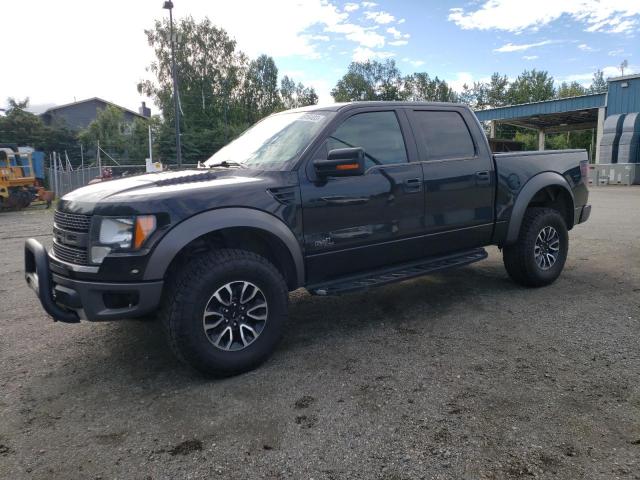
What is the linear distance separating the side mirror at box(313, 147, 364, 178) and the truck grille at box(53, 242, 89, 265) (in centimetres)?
169

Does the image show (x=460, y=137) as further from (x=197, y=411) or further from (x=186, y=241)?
(x=197, y=411)

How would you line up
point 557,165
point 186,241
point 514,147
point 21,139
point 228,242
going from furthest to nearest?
point 21,139 < point 514,147 < point 557,165 < point 228,242 < point 186,241

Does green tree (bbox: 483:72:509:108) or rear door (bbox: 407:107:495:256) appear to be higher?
green tree (bbox: 483:72:509:108)

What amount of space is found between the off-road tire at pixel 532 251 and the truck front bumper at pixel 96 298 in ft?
12.0

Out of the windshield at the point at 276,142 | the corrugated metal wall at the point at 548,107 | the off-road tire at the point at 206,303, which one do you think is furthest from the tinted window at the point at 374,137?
the corrugated metal wall at the point at 548,107

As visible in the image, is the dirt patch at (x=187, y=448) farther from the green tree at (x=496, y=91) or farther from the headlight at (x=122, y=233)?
the green tree at (x=496, y=91)

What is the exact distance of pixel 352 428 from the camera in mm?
2639

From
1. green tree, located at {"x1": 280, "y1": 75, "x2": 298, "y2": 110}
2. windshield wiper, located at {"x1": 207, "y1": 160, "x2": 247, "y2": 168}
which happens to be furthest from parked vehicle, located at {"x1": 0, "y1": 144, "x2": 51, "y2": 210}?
green tree, located at {"x1": 280, "y1": 75, "x2": 298, "y2": 110}

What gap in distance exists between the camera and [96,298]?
299 cm

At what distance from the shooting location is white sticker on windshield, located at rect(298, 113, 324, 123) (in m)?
3.99

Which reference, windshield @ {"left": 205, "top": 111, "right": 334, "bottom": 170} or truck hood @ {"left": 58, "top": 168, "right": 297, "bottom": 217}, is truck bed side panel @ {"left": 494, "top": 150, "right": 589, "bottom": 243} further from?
truck hood @ {"left": 58, "top": 168, "right": 297, "bottom": 217}

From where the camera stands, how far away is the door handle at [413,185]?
4.10 meters

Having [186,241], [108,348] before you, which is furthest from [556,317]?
[108,348]

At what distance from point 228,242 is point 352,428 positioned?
5.22 feet
